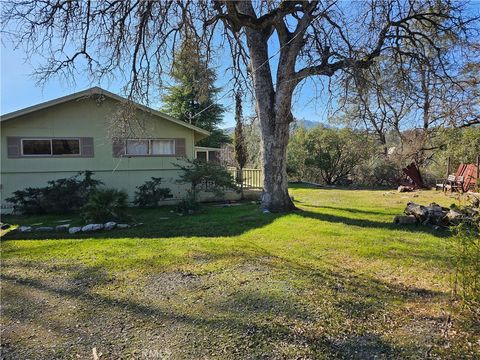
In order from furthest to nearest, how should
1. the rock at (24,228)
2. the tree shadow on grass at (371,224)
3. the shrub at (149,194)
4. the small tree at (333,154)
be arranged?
the small tree at (333,154) → the shrub at (149,194) → the rock at (24,228) → the tree shadow on grass at (371,224)

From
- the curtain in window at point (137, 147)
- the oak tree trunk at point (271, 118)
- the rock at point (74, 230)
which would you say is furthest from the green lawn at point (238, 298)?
the curtain in window at point (137, 147)

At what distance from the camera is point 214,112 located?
88.4ft

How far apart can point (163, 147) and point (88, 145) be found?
2.58 meters

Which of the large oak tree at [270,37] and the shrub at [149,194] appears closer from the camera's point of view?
the large oak tree at [270,37]

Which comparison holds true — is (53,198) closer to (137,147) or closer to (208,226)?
(137,147)

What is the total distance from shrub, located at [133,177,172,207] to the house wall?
981 mm

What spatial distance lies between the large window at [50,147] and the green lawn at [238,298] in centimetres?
539

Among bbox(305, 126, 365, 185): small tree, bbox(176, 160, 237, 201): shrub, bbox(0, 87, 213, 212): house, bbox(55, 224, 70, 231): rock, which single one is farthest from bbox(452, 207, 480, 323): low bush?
bbox(305, 126, 365, 185): small tree

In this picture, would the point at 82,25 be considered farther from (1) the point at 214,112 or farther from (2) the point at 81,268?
(1) the point at 214,112

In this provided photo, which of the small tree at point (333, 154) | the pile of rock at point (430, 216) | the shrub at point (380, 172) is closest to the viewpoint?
the pile of rock at point (430, 216)

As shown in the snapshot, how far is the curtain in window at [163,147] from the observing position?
12.0m

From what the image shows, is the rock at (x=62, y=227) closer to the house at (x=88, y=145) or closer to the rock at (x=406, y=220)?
the house at (x=88, y=145)

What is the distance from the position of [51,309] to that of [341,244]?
4225mm

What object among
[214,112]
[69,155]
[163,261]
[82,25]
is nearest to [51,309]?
[163,261]
